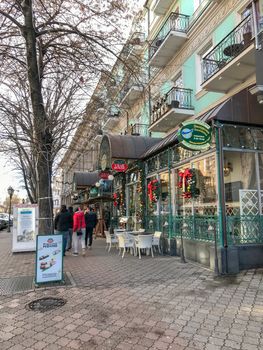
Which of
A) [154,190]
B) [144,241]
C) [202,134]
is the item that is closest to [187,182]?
[202,134]

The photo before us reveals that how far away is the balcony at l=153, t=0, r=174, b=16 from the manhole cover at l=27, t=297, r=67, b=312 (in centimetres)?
1535

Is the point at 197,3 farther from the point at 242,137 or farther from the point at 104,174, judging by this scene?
the point at 104,174

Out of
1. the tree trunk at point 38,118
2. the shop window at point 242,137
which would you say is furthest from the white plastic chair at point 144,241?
the shop window at point 242,137

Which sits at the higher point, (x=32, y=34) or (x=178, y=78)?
(x=178, y=78)

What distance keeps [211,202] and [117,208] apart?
423 inches

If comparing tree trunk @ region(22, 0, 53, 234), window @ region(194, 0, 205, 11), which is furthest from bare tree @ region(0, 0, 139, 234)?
window @ region(194, 0, 205, 11)

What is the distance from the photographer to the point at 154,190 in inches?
535

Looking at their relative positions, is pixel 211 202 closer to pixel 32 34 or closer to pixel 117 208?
pixel 32 34

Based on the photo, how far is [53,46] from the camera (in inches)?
396

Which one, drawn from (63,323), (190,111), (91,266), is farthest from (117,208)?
(63,323)

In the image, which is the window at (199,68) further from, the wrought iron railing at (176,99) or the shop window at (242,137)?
the shop window at (242,137)

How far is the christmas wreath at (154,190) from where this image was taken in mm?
13539

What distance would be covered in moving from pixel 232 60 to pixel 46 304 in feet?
28.1

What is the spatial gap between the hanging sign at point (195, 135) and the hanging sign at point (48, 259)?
4.29 m
